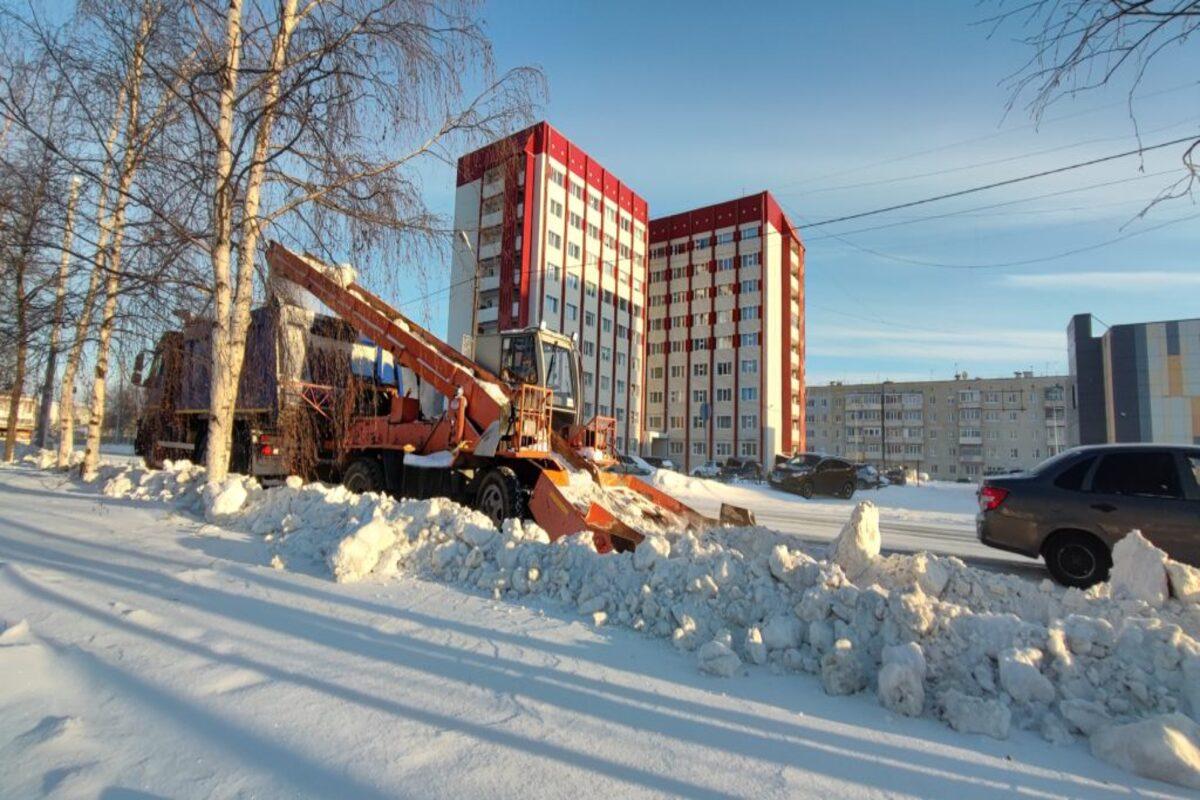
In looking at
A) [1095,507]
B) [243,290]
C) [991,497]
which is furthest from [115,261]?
[1095,507]

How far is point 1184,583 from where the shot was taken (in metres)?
4.55

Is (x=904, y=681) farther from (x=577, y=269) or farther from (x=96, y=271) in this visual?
(x=577, y=269)

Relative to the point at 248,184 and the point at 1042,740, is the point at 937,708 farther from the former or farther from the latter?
the point at 248,184

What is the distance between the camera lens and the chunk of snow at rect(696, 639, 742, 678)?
3.69m

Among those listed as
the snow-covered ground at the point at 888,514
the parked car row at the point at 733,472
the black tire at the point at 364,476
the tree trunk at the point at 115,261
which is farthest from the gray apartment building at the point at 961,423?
the tree trunk at the point at 115,261

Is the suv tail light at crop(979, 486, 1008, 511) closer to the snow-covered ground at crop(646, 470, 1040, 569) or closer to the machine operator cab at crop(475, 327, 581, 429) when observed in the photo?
the snow-covered ground at crop(646, 470, 1040, 569)

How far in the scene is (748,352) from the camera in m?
64.2

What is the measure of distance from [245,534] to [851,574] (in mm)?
6162

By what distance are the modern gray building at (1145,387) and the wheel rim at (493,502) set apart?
50.8 meters

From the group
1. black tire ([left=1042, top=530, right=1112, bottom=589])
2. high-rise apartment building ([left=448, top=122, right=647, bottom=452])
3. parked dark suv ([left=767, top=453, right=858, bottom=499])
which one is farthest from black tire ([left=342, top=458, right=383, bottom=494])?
high-rise apartment building ([left=448, top=122, right=647, bottom=452])

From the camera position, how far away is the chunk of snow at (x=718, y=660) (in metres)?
3.69

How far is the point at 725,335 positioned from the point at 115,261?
59484mm

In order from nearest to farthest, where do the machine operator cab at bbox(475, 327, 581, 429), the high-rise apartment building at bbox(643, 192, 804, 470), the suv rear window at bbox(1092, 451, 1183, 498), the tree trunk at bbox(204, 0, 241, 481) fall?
the suv rear window at bbox(1092, 451, 1183, 498) → the tree trunk at bbox(204, 0, 241, 481) → the machine operator cab at bbox(475, 327, 581, 429) → the high-rise apartment building at bbox(643, 192, 804, 470)

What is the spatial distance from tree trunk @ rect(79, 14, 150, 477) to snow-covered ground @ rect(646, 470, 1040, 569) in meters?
11.3
